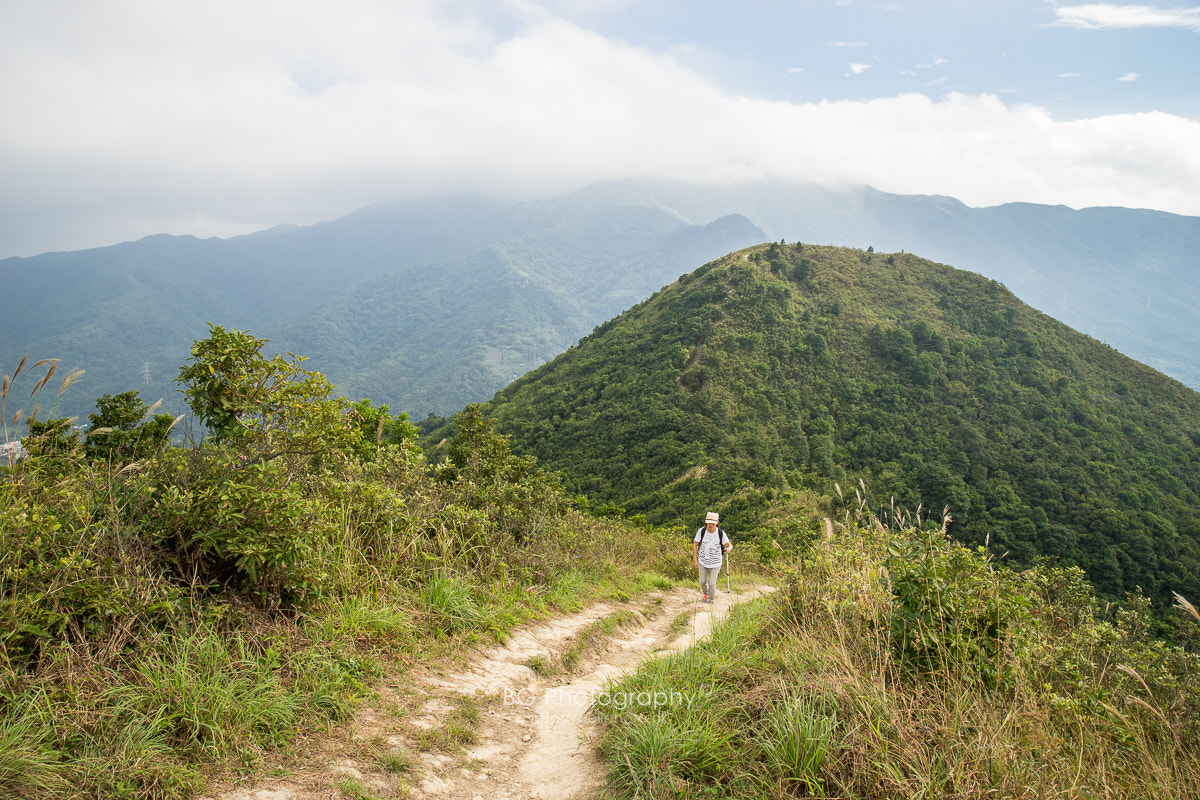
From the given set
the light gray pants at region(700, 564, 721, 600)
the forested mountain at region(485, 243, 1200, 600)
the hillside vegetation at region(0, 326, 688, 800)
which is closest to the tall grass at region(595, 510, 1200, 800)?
the hillside vegetation at region(0, 326, 688, 800)

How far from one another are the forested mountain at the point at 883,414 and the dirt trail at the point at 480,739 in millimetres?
28626

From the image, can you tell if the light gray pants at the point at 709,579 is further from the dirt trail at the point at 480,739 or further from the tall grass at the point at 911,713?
the tall grass at the point at 911,713

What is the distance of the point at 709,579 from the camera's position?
28.6ft

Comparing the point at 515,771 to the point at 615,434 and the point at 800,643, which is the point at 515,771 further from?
the point at 615,434

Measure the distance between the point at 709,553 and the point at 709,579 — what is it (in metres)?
0.42

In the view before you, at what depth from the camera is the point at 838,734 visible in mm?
3117

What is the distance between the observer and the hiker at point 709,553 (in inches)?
343

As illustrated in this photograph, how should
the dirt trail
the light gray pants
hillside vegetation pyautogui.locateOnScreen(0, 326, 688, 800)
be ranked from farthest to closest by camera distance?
the light gray pants < the dirt trail < hillside vegetation pyautogui.locateOnScreen(0, 326, 688, 800)

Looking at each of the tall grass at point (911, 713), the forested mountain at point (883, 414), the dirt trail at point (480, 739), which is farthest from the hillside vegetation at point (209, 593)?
the forested mountain at point (883, 414)

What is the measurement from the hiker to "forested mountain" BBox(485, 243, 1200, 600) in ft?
78.9

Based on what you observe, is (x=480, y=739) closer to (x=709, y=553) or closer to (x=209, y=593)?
(x=209, y=593)

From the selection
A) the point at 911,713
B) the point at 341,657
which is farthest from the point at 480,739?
the point at 911,713

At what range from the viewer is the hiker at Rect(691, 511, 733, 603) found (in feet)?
28.6

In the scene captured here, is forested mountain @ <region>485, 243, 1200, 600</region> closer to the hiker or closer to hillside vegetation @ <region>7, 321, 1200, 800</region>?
the hiker
